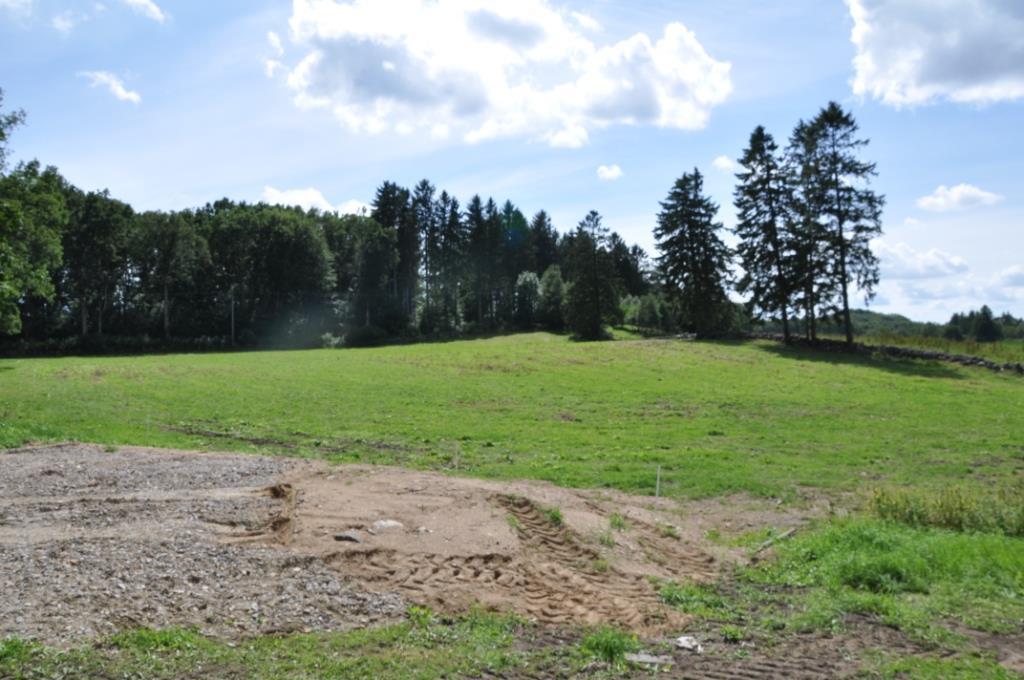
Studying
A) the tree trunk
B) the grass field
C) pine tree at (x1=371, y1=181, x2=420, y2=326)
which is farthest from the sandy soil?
pine tree at (x1=371, y1=181, x2=420, y2=326)

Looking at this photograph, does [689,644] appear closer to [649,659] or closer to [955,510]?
[649,659]

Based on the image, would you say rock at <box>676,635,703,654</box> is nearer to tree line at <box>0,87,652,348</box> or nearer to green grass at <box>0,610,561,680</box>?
green grass at <box>0,610,561,680</box>

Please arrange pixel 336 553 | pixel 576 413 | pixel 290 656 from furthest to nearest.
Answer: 1. pixel 576 413
2. pixel 336 553
3. pixel 290 656

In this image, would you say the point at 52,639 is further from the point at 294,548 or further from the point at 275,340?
the point at 275,340

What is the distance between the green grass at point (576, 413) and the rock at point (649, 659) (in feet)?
31.4

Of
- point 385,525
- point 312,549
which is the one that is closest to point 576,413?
point 385,525

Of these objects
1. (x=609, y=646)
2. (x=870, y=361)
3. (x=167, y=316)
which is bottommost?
(x=609, y=646)

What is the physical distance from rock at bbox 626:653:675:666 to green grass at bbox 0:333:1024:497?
31.4 feet

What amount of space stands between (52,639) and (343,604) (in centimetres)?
286

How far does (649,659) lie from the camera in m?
7.76

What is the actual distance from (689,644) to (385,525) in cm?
511

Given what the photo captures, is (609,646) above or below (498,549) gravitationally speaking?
below

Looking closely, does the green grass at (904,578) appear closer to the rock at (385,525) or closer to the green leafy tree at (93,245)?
the rock at (385,525)

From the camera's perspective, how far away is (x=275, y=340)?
7781 cm
